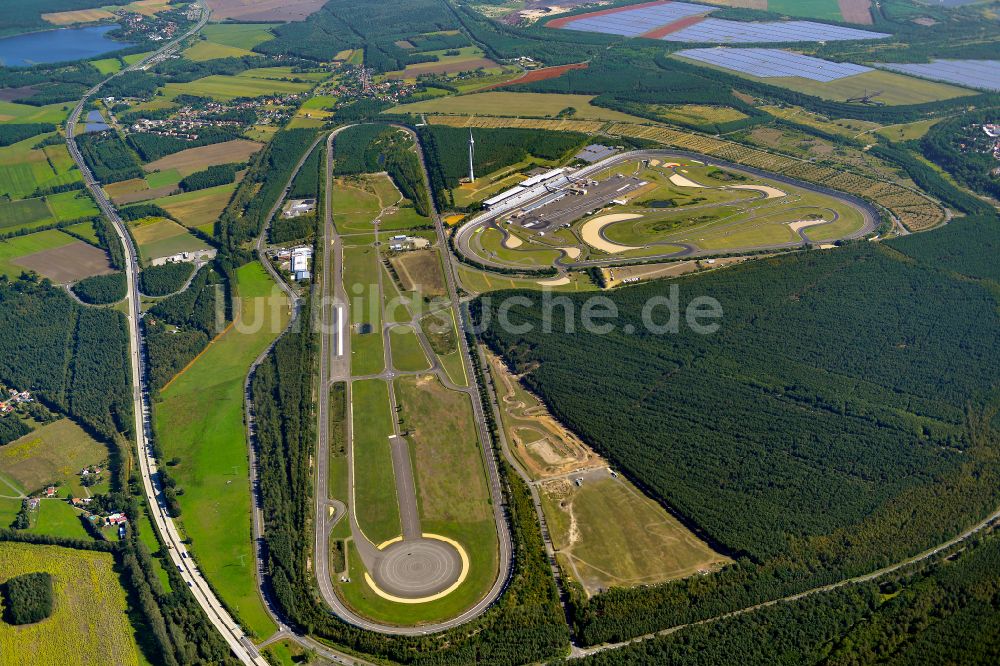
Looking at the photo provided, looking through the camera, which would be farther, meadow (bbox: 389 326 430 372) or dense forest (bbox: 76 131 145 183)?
dense forest (bbox: 76 131 145 183)

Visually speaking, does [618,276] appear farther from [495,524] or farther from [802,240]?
[495,524]

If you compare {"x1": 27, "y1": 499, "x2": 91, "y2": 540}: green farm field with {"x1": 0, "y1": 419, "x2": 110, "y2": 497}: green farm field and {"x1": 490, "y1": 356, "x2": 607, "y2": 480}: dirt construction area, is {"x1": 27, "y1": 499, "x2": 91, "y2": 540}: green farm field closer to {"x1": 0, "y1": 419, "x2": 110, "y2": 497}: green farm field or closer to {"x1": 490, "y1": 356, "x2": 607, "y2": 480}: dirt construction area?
{"x1": 0, "y1": 419, "x2": 110, "y2": 497}: green farm field

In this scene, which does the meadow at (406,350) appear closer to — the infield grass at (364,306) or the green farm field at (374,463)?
the infield grass at (364,306)

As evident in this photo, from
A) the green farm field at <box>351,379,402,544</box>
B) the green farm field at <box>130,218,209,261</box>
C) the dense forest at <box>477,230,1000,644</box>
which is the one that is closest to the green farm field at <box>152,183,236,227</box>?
the green farm field at <box>130,218,209,261</box>

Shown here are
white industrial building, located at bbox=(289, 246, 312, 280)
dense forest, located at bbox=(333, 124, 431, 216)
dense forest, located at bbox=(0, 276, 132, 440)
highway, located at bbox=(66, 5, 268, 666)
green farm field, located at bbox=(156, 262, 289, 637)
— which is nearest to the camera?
highway, located at bbox=(66, 5, 268, 666)

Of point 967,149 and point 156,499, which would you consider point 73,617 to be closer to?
point 156,499

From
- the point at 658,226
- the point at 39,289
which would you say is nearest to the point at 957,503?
the point at 658,226

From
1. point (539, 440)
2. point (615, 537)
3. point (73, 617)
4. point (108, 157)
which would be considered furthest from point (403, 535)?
point (108, 157)

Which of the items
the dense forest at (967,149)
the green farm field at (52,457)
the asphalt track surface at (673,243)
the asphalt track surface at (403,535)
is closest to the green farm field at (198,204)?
the asphalt track surface at (673,243)
